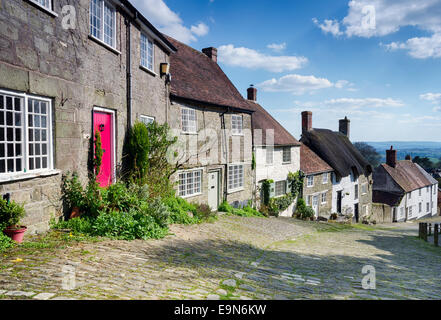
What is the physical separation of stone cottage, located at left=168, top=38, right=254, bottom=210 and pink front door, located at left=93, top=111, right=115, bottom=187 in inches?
144

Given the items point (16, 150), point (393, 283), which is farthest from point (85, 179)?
point (393, 283)

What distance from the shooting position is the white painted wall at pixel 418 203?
3792 centimetres

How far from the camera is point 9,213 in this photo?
5.80 m

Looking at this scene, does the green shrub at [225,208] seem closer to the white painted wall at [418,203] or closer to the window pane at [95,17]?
the window pane at [95,17]

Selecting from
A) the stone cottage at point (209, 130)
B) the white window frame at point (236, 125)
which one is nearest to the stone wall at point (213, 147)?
the stone cottage at point (209, 130)

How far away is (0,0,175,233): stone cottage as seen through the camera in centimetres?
616

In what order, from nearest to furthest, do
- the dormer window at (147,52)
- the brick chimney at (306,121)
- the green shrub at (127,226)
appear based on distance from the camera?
the green shrub at (127,226), the dormer window at (147,52), the brick chimney at (306,121)

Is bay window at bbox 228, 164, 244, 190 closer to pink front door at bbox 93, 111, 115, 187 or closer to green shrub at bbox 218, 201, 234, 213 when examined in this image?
green shrub at bbox 218, 201, 234, 213

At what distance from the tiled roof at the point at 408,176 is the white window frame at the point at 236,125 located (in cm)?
2925

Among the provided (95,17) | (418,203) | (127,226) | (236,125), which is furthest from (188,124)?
(418,203)

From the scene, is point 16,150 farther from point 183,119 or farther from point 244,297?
point 183,119

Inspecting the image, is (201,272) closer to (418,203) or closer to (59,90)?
(59,90)

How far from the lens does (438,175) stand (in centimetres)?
6438
